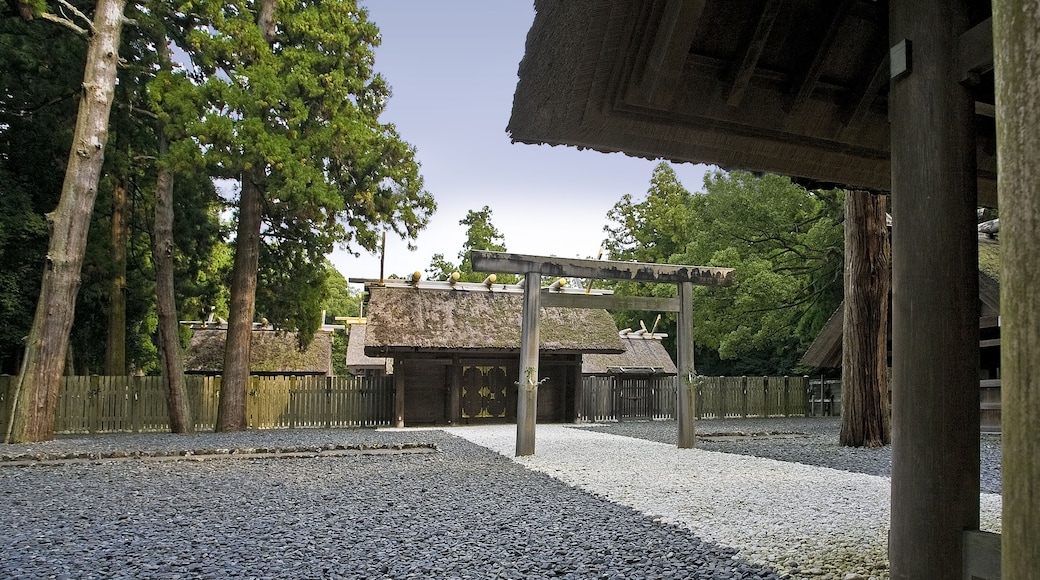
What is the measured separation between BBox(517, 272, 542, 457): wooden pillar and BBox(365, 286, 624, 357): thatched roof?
23.8 ft

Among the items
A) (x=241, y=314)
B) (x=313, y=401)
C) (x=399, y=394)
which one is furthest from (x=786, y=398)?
(x=241, y=314)

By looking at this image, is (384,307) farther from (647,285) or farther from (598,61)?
(647,285)

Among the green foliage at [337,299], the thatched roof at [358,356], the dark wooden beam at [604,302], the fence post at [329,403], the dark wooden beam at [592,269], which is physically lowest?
the fence post at [329,403]

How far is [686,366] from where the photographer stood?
10883 millimetres

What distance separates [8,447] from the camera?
11.3m

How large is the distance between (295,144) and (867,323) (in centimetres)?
1128

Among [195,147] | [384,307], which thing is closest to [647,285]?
[384,307]

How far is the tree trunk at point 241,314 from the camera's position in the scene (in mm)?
15516

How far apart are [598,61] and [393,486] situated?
17.1ft

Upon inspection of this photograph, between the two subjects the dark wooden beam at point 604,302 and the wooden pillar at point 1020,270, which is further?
the dark wooden beam at point 604,302

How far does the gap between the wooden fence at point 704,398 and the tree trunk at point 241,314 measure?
30.2ft

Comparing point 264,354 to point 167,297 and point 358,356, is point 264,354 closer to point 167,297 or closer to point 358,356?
point 358,356

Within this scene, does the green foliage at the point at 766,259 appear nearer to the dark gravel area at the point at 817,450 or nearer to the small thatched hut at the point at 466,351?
the small thatched hut at the point at 466,351

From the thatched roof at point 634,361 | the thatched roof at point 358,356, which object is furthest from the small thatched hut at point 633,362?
the thatched roof at point 358,356
